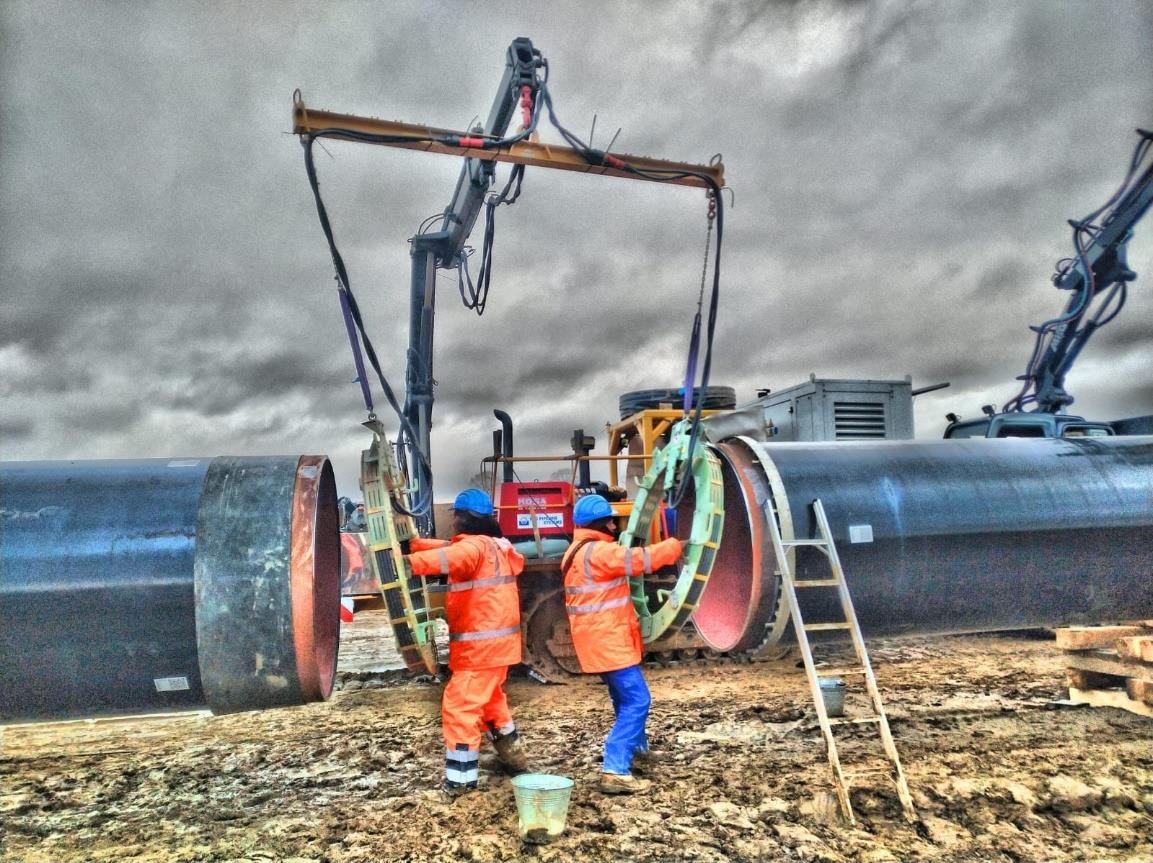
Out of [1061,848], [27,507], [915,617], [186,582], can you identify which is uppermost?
[27,507]

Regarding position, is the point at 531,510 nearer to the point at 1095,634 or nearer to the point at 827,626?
the point at 827,626

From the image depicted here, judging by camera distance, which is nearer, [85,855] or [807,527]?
[85,855]

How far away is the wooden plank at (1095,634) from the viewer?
6.15 meters

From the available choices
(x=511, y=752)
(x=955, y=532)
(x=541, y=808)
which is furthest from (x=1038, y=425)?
(x=541, y=808)

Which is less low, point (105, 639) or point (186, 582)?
point (186, 582)

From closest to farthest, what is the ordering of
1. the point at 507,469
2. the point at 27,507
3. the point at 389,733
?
1. the point at 27,507
2. the point at 389,733
3. the point at 507,469

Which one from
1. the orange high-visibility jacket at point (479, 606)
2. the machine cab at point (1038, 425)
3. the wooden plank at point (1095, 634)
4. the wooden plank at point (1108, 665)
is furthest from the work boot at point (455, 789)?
the machine cab at point (1038, 425)

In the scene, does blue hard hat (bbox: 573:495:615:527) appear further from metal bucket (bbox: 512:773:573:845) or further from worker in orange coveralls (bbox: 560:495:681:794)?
metal bucket (bbox: 512:773:573:845)

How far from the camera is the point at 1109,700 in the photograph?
6344 mm

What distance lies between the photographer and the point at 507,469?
903cm

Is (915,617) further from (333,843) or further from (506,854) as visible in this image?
(333,843)

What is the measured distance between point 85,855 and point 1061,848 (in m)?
5.28

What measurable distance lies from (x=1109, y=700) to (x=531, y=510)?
5.33 m

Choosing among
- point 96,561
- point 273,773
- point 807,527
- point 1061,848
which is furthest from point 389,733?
point 1061,848
